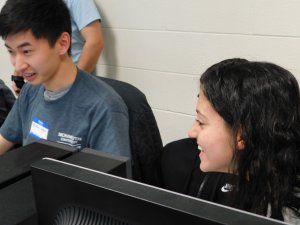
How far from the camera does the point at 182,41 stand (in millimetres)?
2041

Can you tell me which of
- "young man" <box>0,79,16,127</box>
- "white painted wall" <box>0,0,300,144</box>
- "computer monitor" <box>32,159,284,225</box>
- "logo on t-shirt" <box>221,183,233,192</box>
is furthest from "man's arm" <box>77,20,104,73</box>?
"computer monitor" <box>32,159,284,225</box>

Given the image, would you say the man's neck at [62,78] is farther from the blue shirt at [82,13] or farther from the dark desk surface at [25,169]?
the blue shirt at [82,13]

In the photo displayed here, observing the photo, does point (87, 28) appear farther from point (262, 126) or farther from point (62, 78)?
point (262, 126)

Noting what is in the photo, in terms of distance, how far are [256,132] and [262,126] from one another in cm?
2

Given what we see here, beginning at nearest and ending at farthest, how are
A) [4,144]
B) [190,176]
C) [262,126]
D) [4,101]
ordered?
1. [262,126]
2. [190,176]
3. [4,144]
4. [4,101]

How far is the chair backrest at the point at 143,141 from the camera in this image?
1130 millimetres

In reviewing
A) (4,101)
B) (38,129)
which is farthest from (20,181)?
(4,101)

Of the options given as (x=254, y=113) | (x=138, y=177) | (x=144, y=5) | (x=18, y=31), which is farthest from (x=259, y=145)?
(x=144, y=5)

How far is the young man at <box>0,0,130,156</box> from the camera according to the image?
110cm

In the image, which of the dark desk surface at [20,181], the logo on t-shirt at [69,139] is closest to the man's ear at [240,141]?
the dark desk surface at [20,181]

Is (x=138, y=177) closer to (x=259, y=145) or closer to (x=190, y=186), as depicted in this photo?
(x=190, y=186)

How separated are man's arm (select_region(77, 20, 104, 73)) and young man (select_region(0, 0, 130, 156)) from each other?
0.77 meters

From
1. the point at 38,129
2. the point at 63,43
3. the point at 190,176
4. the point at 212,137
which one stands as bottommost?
A: the point at 190,176

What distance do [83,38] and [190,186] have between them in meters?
1.35
